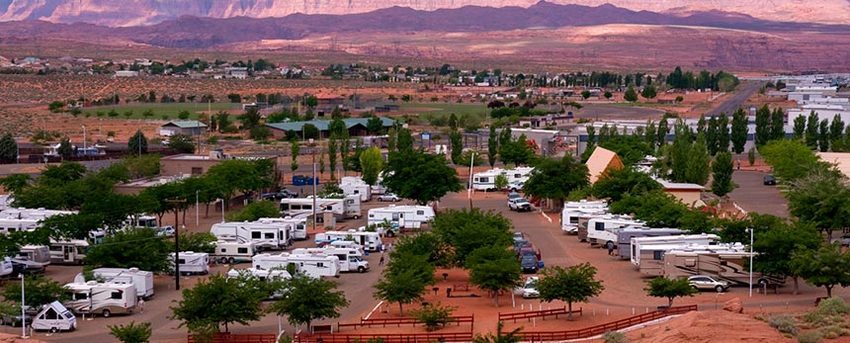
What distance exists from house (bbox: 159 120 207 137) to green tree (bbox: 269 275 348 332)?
48872 mm

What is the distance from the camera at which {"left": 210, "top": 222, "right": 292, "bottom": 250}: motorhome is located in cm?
3638

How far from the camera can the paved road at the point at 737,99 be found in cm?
9836

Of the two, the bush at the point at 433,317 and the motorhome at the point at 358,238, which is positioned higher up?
the bush at the point at 433,317

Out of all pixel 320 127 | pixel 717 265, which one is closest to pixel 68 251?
pixel 717 265

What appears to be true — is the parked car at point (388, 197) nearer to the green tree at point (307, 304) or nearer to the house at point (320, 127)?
the green tree at point (307, 304)

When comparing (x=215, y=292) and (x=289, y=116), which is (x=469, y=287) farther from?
(x=289, y=116)

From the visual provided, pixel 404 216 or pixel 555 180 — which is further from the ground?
pixel 555 180

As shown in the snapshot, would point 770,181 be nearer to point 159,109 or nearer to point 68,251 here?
point 68,251

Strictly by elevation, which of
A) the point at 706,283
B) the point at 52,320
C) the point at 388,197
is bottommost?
the point at 388,197

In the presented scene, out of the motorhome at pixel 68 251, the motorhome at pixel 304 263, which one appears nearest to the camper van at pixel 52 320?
the motorhome at pixel 304 263

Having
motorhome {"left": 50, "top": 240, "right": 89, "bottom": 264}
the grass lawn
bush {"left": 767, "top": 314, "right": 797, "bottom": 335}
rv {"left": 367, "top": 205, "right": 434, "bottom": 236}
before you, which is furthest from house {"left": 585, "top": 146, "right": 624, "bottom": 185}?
the grass lawn

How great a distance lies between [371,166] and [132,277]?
23.5 m

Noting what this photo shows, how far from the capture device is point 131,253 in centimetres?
3088

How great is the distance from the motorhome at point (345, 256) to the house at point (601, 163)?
574 inches
